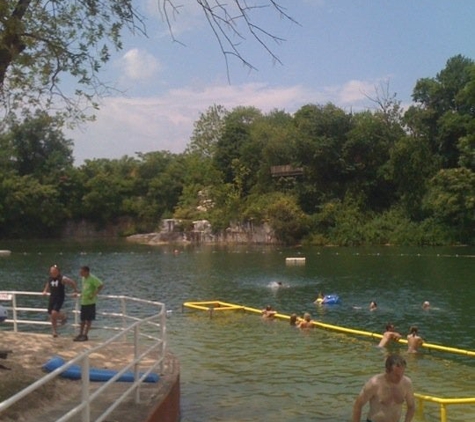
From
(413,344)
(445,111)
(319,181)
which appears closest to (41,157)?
(319,181)

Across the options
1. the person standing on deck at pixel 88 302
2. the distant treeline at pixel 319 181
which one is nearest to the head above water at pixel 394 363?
the person standing on deck at pixel 88 302

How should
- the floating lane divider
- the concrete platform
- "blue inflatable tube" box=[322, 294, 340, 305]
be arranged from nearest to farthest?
1. the concrete platform
2. the floating lane divider
3. "blue inflatable tube" box=[322, 294, 340, 305]

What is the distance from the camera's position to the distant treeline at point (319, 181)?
70.3m

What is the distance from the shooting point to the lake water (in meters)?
15.2

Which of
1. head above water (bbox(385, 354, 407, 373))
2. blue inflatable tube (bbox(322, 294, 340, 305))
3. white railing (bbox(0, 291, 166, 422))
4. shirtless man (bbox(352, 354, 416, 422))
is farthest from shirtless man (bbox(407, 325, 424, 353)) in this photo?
head above water (bbox(385, 354, 407, 373))

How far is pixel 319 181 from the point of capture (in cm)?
8038

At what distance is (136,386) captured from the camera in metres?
9.58

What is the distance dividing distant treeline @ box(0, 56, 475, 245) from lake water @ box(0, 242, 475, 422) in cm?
746

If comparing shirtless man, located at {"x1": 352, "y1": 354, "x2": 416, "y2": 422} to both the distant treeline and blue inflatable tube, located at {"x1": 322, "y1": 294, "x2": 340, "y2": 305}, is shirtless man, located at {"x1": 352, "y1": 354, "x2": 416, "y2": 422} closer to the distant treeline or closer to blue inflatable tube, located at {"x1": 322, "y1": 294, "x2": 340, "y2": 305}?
blue inflatable tube, located at {"x1": 322, "y1": 294, "x2": 340, "y2": 305}

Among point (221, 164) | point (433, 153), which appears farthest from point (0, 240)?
point (433, 153)

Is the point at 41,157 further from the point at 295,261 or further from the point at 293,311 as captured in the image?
the point at 293,311

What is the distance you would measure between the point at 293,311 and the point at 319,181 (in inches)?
1967

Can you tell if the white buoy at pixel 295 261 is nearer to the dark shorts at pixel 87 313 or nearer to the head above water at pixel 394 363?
the dark shorts at pixel 87 313

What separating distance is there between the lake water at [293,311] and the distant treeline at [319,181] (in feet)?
24.5
